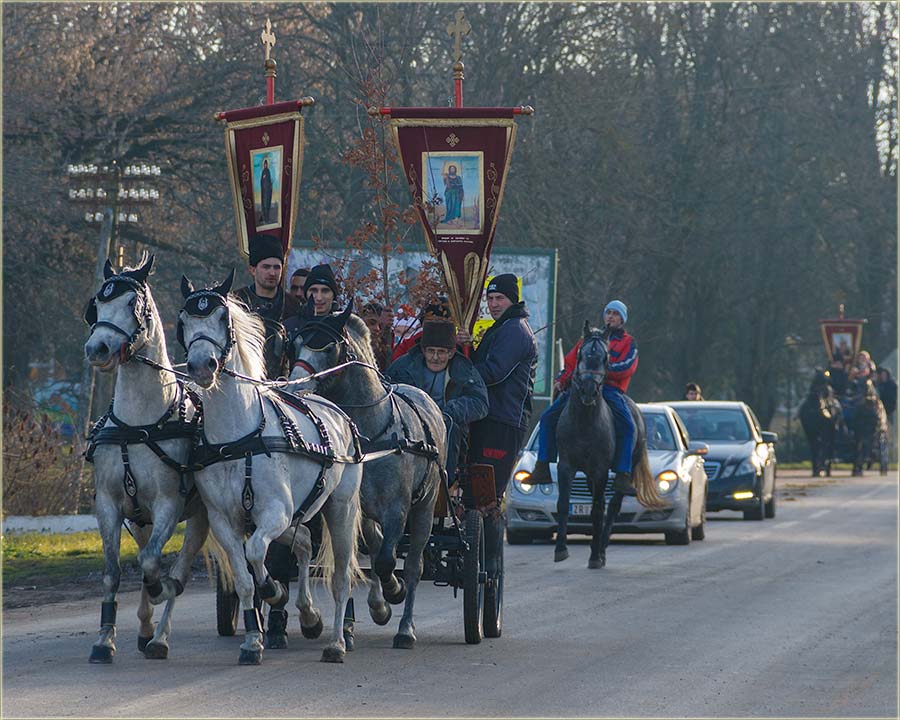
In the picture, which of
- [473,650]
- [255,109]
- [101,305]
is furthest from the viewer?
[255,109]

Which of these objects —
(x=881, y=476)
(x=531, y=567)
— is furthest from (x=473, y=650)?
(x=881, y=476)

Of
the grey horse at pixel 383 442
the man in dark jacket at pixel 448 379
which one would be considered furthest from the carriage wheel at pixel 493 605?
the grey horse at pixel 383 442

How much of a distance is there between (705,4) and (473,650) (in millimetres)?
35970

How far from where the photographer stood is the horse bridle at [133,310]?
31.1 ft

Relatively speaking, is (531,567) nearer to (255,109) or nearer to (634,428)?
(634,428)

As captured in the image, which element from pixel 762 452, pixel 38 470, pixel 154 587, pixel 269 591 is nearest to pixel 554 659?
pixel 269 591

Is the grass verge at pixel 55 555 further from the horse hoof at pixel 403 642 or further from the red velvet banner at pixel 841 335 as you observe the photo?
the red velvet banner at pixel 841 335

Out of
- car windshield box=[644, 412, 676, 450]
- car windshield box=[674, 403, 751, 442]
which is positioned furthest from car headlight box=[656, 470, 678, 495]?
car windshield box=[674, 403, 751, 442]

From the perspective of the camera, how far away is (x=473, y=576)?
38.4 ft

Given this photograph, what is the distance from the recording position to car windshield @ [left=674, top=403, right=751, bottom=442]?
90.1ft

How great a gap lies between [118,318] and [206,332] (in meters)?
0.47

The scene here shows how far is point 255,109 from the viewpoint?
1353cm

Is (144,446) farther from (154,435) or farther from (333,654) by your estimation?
(333,654)

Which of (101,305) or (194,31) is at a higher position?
(194,31)
